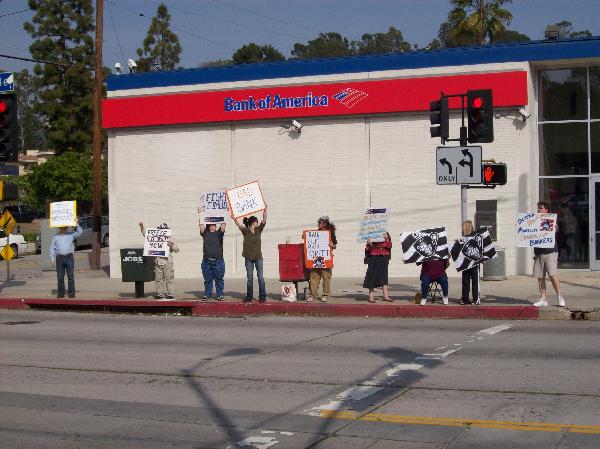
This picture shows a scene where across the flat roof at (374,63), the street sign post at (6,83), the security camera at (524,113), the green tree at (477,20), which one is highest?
the green tree at (477,20)

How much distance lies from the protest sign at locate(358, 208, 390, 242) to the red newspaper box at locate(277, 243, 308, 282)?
142cm

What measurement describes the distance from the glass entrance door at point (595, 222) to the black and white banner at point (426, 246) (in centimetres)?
739

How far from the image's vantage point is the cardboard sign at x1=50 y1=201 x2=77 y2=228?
21.1 m

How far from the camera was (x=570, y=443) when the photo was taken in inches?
295

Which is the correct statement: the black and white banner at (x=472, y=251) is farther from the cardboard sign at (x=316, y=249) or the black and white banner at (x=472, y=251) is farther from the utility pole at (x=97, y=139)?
the utility pole at (x=97, y=139)

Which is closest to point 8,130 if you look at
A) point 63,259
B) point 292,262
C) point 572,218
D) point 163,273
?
point 63,259

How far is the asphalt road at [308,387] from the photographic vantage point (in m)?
8.08

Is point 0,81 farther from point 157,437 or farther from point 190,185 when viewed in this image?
point 157,437

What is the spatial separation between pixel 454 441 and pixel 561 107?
18.1 metres

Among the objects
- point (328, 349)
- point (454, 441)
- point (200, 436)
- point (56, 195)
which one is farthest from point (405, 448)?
point (56, 195)

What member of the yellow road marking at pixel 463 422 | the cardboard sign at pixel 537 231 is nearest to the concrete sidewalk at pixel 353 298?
the cardboard sign at pixel 537 231

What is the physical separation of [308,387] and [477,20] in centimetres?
3563

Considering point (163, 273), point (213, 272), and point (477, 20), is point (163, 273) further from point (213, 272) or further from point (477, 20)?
point (477, 20)

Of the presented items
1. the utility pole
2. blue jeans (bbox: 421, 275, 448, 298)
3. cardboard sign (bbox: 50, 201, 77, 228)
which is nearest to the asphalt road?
blue jeans (bbox: 421, 275, 448, 298)
